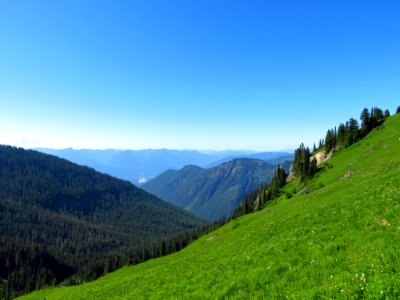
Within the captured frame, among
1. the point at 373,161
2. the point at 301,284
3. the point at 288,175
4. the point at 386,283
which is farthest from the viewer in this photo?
the point at 288,175

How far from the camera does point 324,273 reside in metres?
13.5

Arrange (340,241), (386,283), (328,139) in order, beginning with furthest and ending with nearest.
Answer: (328,139)
(340,241)
(386,283)

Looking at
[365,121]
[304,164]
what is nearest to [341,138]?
[365,121]

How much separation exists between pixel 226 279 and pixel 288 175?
133m

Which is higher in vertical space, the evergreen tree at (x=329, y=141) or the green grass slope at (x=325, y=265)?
the evergreen tree at (x=329, y=141)

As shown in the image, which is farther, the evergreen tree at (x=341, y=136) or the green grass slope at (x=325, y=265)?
the evergreen tree at (x=341, y=136)

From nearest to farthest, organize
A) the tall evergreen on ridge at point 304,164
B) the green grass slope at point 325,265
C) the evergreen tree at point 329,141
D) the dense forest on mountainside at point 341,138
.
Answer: the green grass slope at point 325,265, the tall evergreen on ridge at point 304,164, the dense forest on mountainside at point 341,138, the evergreen tree at point 329,141

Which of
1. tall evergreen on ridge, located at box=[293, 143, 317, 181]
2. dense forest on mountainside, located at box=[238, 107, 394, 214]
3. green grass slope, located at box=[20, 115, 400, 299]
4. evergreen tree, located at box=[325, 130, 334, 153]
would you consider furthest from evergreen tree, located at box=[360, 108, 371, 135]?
green grass slope, located at box=[20, 115, 400, 299]

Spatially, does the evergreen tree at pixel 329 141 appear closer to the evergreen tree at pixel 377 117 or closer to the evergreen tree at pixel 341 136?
the evergreen tree at pixel 341 136

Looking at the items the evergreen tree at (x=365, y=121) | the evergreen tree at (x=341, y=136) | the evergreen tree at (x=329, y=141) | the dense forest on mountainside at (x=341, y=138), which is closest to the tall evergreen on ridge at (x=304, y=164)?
the dense forest on mountainside at (x=341, y=138)

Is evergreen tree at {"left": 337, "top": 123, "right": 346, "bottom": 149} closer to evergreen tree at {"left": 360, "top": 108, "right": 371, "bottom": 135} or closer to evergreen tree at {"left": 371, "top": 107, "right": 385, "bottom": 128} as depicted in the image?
evergreen tree at {"left": 360, "top": 108, "right": 371, "bottom": 135}

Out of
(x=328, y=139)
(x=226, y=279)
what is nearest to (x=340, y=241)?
(x=226, y=279)

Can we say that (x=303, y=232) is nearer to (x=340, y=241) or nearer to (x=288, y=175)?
(x=340, y=241)

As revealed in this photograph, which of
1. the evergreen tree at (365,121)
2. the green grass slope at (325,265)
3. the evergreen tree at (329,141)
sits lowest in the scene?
the green grass slope at (325,265)
